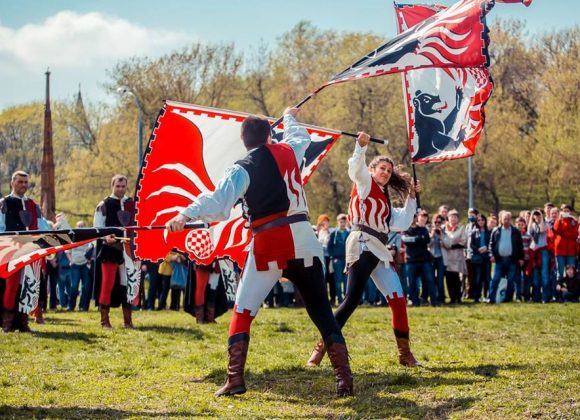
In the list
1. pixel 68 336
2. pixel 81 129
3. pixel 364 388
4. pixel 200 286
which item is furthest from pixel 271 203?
pixel 81 129

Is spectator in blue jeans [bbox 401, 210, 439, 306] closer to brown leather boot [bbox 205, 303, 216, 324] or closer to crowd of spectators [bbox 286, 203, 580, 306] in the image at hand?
crowd of spectators [bbox 286, 203, 580, 306]

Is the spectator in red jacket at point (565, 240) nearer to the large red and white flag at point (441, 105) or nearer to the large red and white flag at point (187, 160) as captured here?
the large red and white flag at point (441, 105)

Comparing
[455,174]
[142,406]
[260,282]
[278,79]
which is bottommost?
[142,406]

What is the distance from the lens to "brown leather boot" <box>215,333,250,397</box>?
7.37 m

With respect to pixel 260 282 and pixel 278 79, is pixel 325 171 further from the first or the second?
pixel 260 282

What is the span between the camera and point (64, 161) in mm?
52594

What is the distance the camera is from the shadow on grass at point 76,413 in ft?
22.0

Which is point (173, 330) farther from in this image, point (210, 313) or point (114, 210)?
point (114, 210)

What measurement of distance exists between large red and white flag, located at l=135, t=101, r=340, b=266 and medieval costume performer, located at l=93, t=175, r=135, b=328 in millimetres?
3582

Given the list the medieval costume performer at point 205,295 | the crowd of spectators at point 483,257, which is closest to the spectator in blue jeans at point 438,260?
the crowd of spectators at point 483,257

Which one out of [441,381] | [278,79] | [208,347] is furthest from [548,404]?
[278,79]

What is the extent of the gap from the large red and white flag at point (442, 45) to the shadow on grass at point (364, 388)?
2.96 metres

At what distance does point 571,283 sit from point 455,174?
25.1m

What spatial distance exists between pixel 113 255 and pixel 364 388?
6.92 m
